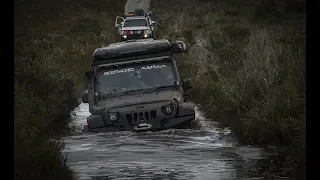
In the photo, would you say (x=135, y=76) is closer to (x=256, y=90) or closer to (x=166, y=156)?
(x=256, y=90)

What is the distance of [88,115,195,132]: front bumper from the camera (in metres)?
14.4

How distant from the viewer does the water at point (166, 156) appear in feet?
37.0

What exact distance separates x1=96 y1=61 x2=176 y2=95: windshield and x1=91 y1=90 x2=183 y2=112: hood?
1.47 feet

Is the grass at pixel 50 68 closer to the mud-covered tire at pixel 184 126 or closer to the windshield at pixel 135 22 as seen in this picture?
the windshield at pixel 135 22

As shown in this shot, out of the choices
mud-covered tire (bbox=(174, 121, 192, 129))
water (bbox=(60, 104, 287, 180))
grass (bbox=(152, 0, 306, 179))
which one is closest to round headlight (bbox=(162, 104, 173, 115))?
mud-covered tire (bbox=(174, 121, 192, 129))

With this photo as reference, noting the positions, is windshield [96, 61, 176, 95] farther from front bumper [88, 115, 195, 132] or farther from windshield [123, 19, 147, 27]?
windshield [123, 19, 147, 27]

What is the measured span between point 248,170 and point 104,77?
516 cm

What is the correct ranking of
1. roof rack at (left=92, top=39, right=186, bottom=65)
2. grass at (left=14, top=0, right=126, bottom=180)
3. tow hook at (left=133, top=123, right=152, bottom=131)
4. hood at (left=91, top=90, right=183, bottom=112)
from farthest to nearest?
roof rack at (left=92, top=39, right=186, bottom=65) < hood at (left=91, top=90, right=183, bottom=112) < tow hook at (left=133, top=123, right=152, bottom=131) < grass at (left=14, top=0, right=126, bottom=180)

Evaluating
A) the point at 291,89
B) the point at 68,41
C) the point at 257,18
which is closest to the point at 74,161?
the point at 291,89

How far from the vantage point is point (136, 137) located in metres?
14.7

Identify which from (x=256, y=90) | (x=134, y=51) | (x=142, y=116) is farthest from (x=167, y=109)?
(x=256, y=90)

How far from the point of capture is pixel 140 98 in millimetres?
14875

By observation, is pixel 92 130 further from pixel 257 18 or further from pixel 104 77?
pixel 257 18

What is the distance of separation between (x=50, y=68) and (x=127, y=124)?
10.7 m
